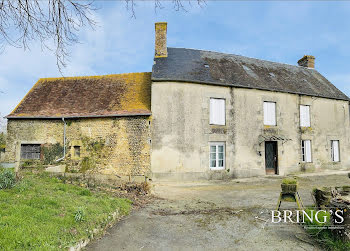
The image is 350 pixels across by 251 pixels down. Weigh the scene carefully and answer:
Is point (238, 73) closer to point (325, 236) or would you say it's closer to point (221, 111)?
point (221, 111)

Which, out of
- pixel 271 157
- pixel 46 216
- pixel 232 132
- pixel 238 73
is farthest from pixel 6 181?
pixel 271 157

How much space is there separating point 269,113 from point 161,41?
7.93 m

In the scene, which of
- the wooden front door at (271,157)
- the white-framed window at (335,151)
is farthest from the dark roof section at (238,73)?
the wooden front door at (271,157)

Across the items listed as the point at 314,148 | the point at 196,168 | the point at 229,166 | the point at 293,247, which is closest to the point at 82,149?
the point at 196,168

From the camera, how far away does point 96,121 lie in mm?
12930

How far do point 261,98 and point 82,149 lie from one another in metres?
10.6

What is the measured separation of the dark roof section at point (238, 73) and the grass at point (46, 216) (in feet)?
25.6

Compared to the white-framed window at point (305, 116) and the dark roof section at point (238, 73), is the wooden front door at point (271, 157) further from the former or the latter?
the dark roof section at point (238, 73)

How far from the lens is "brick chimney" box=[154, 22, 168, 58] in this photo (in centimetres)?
1491

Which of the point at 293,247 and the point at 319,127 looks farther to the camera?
the point at 319,127

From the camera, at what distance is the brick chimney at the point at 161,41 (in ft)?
48.9

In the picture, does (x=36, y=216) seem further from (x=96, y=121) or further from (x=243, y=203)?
(x=96, y=121)

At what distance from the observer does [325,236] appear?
438 centimetres

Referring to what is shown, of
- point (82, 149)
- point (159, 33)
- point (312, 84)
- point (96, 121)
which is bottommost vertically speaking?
point (82, 149)
